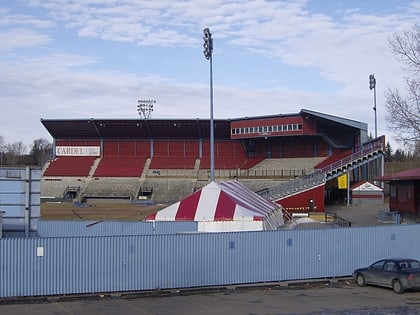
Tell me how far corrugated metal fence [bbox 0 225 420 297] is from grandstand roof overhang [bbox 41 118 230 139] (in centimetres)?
6702

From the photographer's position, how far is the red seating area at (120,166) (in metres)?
97.1

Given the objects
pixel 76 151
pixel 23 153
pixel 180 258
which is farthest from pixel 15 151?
pixel 180 258

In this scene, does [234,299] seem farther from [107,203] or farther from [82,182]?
[82,182]

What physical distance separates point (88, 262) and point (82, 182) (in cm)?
7605

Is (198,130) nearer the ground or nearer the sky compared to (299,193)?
nearer the sky

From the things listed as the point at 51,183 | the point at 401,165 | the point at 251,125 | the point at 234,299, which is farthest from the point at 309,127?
the point at 234,299

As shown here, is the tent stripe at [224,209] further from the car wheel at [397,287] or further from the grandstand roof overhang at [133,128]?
the grandstand roof overhang at [133,128]

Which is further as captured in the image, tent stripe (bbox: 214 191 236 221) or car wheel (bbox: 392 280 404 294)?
tent stripe (bbox: 214 191 236 221)

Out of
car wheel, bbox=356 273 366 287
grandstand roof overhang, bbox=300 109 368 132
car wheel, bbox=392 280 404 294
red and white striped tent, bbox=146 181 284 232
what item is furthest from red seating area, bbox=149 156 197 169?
car wheel, bbox=392 280 404 294

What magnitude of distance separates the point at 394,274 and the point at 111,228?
1500 centimetres

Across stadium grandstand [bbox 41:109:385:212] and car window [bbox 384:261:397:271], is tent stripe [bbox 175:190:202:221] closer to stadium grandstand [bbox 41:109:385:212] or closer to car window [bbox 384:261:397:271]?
car window [bbox 384:261:397:271]

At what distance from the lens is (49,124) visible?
98.4m

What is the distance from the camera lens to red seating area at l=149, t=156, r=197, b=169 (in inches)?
3853

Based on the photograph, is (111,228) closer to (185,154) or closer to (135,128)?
(135,128)
